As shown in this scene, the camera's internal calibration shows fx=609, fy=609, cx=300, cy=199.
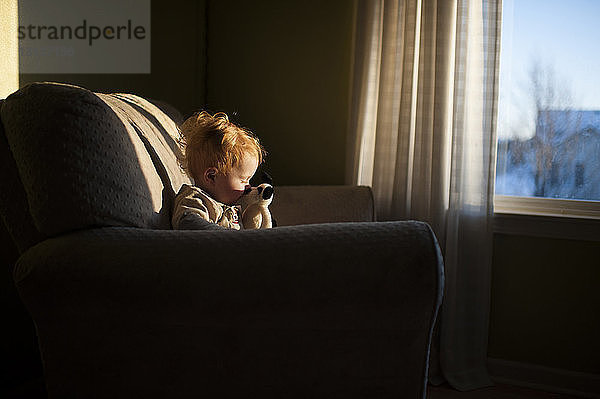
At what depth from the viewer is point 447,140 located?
2.28 meters

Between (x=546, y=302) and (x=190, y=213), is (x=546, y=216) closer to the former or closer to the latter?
(x=546, y=302)

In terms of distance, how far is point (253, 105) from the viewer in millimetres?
2729

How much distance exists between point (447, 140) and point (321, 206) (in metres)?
0.59

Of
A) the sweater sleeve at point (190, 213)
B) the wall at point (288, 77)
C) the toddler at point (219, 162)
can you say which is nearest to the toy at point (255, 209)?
the toddler at point (219, 162)

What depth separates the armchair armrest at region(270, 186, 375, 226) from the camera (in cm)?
203

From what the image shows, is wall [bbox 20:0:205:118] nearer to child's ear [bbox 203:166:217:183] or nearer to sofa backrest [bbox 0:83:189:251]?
child's ear [bbox 203:166:217:183]

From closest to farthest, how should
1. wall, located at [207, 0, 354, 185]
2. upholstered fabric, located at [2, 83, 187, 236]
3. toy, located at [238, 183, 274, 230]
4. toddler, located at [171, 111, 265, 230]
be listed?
upholstered fabric, located at [2, 83, 187, 236]
toddler, located at [171, 111, 265, 230]
toy, located at [238, 183, 274, 230]
wall, located at [207, 0, 354, 185]

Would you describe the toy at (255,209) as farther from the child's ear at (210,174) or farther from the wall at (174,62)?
the wall at (174,62)

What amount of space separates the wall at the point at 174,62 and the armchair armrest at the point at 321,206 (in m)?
0.74

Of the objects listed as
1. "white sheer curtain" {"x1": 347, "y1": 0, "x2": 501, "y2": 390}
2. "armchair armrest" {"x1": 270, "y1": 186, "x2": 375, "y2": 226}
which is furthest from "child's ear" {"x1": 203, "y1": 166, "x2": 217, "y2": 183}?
"white sheer curtain" {"x1": 347, "y1": 0, "x2": 501, "y2": 390}

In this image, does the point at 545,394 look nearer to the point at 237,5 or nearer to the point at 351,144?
the point at 351,144

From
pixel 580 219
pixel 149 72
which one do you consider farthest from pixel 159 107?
pixel 580 219

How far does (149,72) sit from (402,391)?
1788 mm

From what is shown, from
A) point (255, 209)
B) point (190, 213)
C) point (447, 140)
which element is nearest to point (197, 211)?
point (190, 213)
